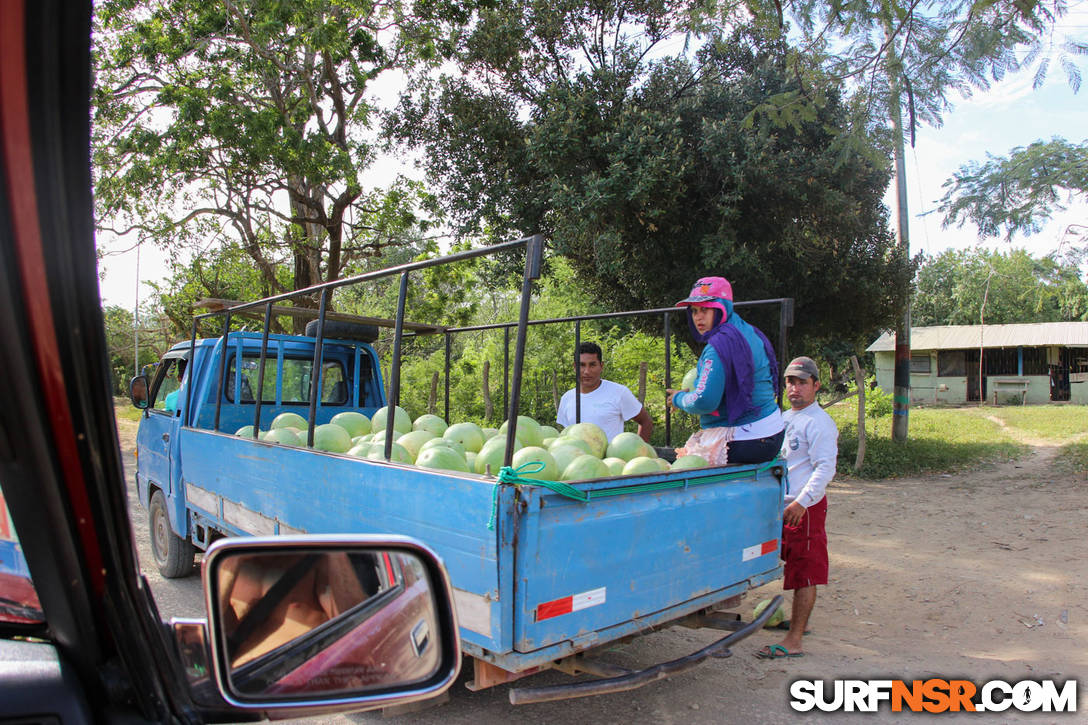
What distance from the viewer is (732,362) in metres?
3.83

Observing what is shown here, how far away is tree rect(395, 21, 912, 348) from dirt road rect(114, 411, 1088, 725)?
3.60 metres

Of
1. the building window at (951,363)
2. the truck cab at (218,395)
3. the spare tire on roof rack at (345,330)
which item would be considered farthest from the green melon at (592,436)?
the building window at (951,363)

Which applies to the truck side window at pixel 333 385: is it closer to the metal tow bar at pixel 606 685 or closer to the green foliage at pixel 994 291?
the metal tow bar at pixel 606 685

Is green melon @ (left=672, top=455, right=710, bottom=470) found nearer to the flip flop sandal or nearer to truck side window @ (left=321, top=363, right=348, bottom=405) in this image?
the flip flop sandal

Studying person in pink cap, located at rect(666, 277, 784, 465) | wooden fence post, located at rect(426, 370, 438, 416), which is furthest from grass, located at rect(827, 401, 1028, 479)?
person in pink cap, located at rect(666, 277, 784, 465)

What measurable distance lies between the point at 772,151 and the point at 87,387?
385 inches

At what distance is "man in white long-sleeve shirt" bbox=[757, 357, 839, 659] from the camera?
14.1 feet

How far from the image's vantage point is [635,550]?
2924 mm

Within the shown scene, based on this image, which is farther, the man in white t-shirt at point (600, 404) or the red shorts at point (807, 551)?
the man in white t-shirt at point (600, 404)

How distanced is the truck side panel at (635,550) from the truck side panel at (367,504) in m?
0.12

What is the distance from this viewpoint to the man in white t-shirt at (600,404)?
5.41 m

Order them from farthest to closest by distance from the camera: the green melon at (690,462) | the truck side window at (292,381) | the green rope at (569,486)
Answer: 1. the truck side window at (292,381)
2. the green melon at (690,462)
3. the green rope at (569,486)

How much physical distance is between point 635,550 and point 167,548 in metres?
4.40

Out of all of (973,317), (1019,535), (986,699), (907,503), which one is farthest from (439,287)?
(973,317)
